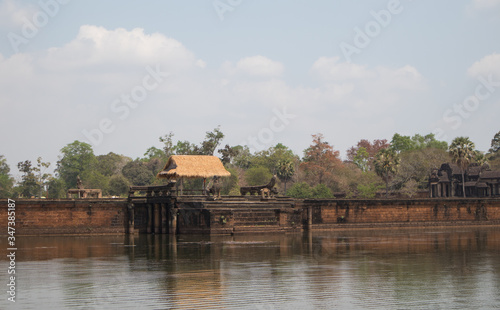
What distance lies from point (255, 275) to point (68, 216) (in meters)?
23.4

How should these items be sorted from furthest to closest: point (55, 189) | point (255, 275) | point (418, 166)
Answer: point (418, 166), point (55, 189), point (255, 275)

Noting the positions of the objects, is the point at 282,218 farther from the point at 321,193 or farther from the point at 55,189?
the point at 55,189

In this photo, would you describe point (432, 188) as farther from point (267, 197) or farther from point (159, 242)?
point (159, 242)

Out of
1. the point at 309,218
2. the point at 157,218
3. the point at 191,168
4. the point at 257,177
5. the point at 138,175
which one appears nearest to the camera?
the point at 157,218

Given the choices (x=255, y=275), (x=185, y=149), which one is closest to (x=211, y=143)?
(x=185, y=149)

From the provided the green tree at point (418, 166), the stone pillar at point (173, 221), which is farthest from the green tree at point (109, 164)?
the stone pillar at point (173, 221)

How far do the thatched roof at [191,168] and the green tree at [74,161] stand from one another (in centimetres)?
6242

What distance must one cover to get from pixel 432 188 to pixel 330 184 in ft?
48.3

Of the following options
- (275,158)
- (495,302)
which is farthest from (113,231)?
(275,158)

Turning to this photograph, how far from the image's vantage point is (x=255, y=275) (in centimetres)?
2148

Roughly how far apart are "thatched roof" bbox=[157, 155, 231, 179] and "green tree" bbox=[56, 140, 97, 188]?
205ft

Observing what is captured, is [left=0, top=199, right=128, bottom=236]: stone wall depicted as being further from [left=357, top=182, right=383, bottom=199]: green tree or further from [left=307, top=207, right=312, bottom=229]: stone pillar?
[left=357, top=182, right=383, bottom=199]: green tree

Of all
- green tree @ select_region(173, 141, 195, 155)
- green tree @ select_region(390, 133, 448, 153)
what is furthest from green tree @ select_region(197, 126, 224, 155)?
green tree @ select_region(390, 133, 448, 153)

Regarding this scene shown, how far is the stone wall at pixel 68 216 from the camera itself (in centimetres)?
4078
